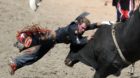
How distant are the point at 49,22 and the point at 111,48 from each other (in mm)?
5417

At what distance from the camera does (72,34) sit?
5.43 metres

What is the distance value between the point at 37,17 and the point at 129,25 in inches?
Result: 243

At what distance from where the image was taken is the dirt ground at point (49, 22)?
767 centimetres

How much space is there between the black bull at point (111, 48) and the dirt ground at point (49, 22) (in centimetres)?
211

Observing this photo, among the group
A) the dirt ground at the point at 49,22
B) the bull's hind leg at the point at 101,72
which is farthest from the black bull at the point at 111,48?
the dirt ground at the point at 49,22

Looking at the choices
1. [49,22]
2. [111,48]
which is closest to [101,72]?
[111,48]

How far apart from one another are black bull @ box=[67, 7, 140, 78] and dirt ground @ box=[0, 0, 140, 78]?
6.94ft

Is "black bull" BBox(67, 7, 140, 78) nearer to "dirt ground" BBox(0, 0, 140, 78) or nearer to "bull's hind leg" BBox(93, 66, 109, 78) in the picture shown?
"bull's hind leg" BBox(93, 66, 109, 78)

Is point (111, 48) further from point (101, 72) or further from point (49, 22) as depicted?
point (49, 22)

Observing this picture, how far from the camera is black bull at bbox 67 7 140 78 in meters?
5.08

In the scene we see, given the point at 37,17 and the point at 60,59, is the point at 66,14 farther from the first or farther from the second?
the point at 60,59

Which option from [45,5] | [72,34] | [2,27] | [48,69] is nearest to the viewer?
[72,34]

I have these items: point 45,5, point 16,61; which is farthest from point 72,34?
point 45,5

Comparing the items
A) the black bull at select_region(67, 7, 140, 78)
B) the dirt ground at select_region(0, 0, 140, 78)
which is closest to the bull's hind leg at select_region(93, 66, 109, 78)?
the black bull at select_region(67, 7, 140, 78)
